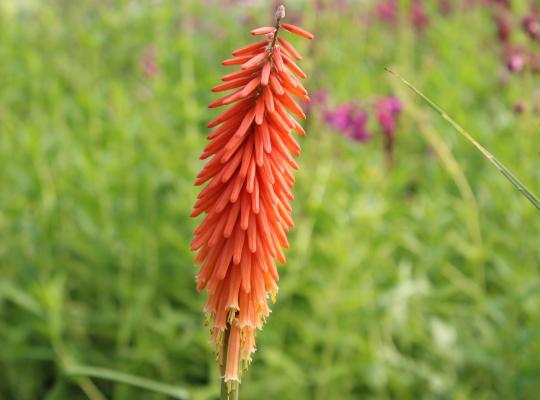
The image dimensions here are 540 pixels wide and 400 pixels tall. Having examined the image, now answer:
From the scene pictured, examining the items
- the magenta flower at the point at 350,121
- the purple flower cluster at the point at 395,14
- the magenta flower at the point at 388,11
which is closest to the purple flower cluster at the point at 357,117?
the magenta flower at the point at 350,121

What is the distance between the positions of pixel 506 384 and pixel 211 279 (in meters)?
3.13

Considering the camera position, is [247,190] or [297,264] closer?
[247,190]

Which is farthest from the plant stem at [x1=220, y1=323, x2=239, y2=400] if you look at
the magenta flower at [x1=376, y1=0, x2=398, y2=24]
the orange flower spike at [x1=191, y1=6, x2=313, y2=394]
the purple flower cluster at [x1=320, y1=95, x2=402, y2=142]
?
the magenta flower at [x1=376, y1=0, x2=398, y2=24]

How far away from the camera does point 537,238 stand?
203 inches

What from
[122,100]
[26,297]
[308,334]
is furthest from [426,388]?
[122,100]

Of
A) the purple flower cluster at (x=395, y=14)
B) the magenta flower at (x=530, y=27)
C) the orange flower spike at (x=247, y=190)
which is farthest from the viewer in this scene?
the purple flower cluster at (x=395, y=14)

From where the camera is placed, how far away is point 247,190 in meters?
1.80

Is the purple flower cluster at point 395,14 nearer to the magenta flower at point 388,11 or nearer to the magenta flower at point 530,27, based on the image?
the magenta flower at point 388,11

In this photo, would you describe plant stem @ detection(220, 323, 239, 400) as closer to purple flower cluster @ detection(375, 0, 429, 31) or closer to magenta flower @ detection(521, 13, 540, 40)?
magenta flower @ detection(521, 13, 540, 40)

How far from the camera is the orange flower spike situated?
172 centimetres

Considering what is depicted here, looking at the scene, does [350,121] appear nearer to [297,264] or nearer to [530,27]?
[297,264]

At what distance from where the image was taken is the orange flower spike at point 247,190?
1.72 meters

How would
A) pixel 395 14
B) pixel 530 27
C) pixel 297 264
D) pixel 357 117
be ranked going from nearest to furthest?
pixel 530 27
pixel 297 264
pixel 357 117
pixel 395 14

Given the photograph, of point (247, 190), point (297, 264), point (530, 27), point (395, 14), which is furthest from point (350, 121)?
point (395, 14)
